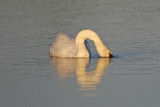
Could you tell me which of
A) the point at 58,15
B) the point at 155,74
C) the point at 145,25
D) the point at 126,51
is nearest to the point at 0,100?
the point at 155,74

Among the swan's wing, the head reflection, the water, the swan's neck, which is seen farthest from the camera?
the swan's wing

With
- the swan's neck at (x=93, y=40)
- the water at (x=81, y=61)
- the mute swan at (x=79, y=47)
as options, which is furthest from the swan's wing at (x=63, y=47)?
the water at (x=81, y=61)

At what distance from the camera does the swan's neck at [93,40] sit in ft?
53.5

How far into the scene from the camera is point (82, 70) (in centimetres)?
1411

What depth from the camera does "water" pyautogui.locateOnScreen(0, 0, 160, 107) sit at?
10875 millimetres

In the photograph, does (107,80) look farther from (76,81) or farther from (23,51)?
(23,51)

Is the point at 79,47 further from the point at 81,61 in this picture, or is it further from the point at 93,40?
the point at 81,61

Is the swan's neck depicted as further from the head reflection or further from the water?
the water

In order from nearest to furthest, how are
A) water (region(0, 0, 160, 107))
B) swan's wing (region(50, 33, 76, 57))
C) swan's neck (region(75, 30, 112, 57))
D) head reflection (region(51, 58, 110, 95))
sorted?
water (region(0, 0, 160, 107)) → head reflection (region(51, 58, 110, 95)) → swan's neck (region(75, 30, 112, 57)) → swan's wing (region(50, 33, 76, 57))

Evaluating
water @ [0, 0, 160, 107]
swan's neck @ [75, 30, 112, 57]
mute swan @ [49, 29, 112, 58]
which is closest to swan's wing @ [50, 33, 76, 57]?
mute swan @ [49, 29, 112, 58]

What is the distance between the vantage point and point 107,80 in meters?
12.5

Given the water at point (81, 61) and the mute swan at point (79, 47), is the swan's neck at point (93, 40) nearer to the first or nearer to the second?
the mute swan at point (79, 47)

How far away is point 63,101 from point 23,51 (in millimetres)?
7084

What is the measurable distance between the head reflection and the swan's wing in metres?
0.36
